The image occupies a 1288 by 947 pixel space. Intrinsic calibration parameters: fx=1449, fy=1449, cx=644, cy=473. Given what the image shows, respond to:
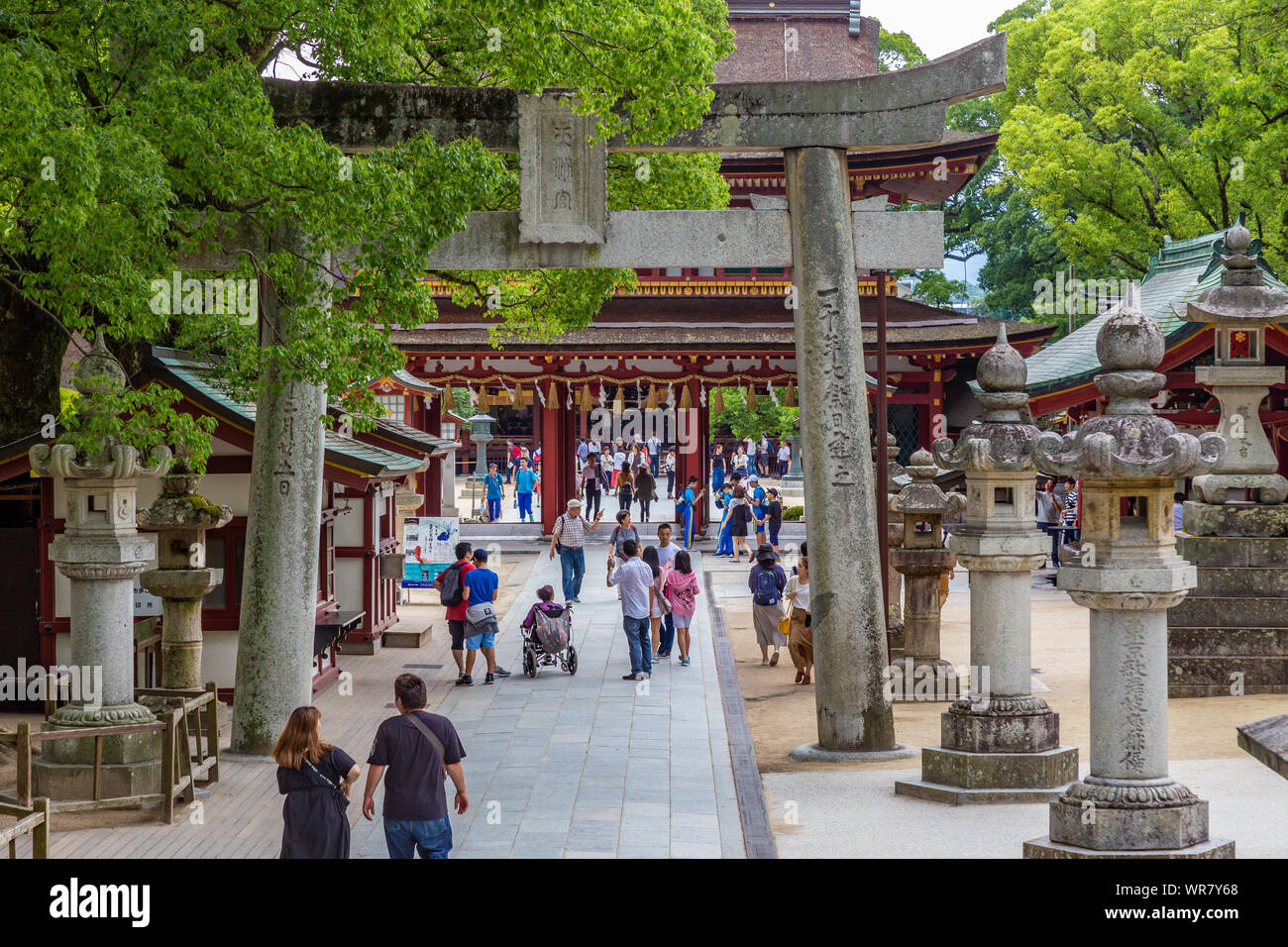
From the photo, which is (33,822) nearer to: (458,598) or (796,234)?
(796,234)

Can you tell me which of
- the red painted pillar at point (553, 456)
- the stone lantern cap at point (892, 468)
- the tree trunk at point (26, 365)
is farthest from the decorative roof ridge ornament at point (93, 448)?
the red painted pillar at point (553, 456)

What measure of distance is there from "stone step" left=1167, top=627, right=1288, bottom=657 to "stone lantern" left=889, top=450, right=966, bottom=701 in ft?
8.57

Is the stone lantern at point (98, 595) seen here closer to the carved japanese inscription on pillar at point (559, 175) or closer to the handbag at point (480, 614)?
the carved japanese inscription on pillar at point (559, 175)

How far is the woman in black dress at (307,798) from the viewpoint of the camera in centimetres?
761

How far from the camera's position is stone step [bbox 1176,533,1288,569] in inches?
663

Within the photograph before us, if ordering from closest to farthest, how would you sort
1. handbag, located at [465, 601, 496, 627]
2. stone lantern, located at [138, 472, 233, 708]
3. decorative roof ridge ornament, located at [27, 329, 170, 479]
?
decorative roof ridge ornament, located at [27, 329, 170, 479] → stone lantern, located at [138, 472, 233, 708] → handbag, located at [465, 601, 496, 627]

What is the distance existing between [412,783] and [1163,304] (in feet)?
55.7

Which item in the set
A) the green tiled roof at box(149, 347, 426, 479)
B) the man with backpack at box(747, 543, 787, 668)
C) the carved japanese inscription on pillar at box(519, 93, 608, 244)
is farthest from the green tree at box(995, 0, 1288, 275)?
the carved japanese inscription on pillar at box(519, 93, 608, 244)

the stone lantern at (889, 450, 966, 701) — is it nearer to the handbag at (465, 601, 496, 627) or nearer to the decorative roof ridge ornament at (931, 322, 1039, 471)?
the handbag at (465, 601, 496, 627)

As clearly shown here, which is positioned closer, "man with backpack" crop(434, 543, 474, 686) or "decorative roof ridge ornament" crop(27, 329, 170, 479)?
"decorative roof ridge ornament" crop(27, 329, 170, 479)

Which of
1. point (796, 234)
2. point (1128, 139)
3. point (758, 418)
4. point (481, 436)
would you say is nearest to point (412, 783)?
point (796, 234)

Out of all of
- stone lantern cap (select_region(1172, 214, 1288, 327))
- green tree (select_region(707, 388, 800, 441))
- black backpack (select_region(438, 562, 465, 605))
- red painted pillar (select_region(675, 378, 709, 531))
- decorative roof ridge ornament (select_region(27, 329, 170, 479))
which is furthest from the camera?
green tree (select_region(707, 388, 800, 441))

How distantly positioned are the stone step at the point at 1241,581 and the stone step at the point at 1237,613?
125 mm

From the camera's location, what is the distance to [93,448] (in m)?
11.1
